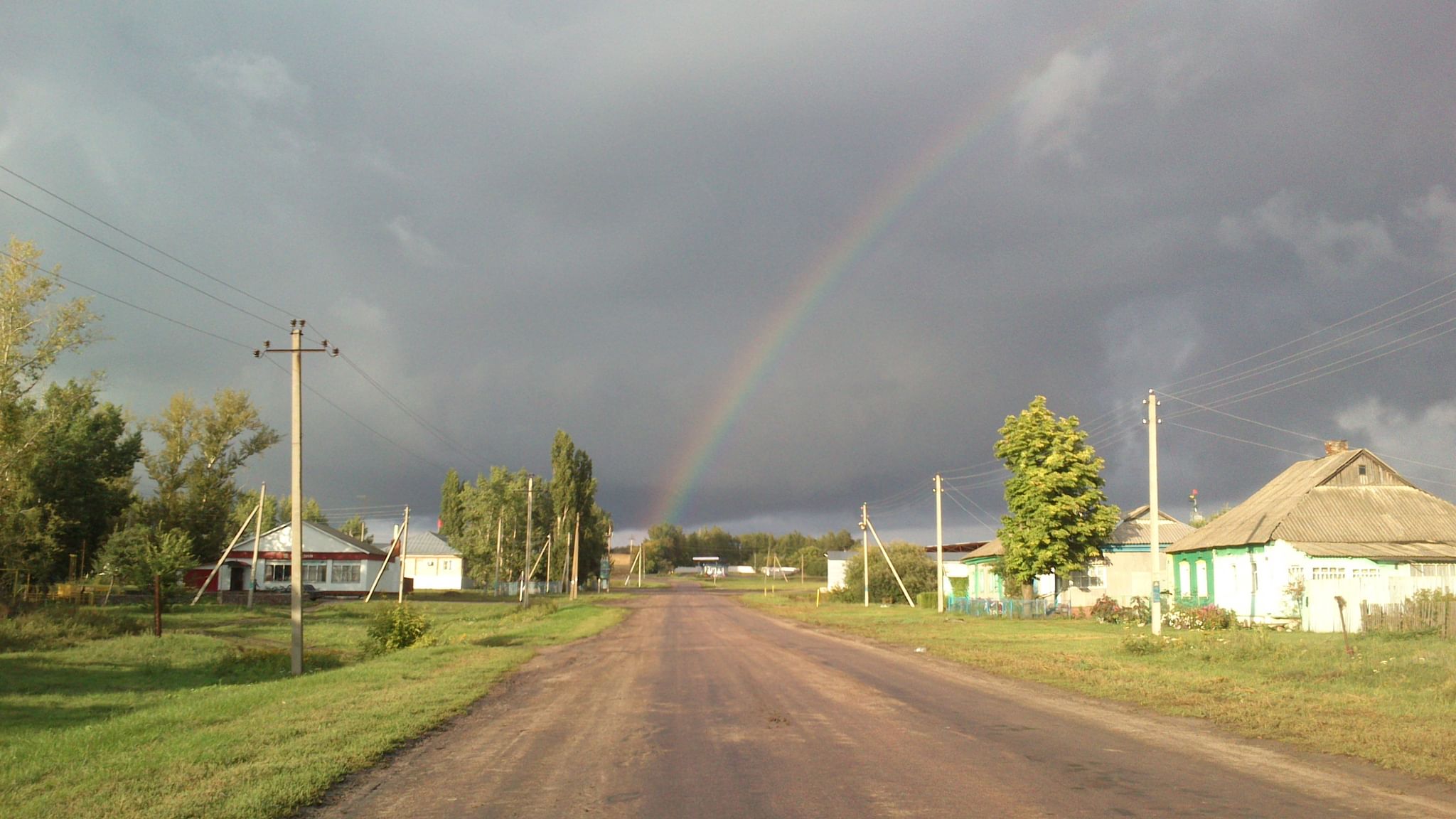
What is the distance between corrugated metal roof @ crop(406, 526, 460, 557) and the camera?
108 metres

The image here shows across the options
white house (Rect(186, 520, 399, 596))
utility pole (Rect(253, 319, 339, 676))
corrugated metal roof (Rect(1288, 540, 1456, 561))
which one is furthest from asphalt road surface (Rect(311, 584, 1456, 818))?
white house (Rect(186, 520, 399, 596))

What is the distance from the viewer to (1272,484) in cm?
4166

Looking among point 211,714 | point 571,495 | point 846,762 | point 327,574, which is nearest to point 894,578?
point 571,495

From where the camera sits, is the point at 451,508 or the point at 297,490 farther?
the point at 451,508

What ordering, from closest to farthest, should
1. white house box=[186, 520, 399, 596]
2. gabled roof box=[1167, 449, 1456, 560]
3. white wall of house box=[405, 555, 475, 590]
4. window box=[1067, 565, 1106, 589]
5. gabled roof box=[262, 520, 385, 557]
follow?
gabled roof box=[1167, 449, 1456, 560] < window box=[1067, 565, 1106, 589] < white house box=[186, 520, 399, 596] < gabled roof box=[262, 520, 385, 557] < white wall of house box=[405, 555, 475, 590]

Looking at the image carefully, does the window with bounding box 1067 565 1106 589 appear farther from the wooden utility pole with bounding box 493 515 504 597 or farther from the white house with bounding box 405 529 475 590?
the white house with bounding box 405 529 475 590

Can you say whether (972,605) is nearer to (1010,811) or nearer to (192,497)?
(1010,811)

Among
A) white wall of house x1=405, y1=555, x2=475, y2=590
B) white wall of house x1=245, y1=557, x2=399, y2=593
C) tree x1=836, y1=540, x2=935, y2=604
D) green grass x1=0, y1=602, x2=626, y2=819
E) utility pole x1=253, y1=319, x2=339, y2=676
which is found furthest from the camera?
white wall of house x1=405, y1=555, x2=475, y2=590

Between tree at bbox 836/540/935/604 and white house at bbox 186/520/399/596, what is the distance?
40.1m

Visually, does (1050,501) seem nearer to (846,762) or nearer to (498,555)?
(846,762)

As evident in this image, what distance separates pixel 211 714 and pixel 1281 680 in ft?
60.9

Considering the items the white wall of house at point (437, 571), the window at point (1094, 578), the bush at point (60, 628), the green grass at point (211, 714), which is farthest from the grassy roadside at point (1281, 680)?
the white wall of house at point (437, 571)

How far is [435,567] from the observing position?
107375 mm

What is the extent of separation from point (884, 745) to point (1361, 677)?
11392mm
